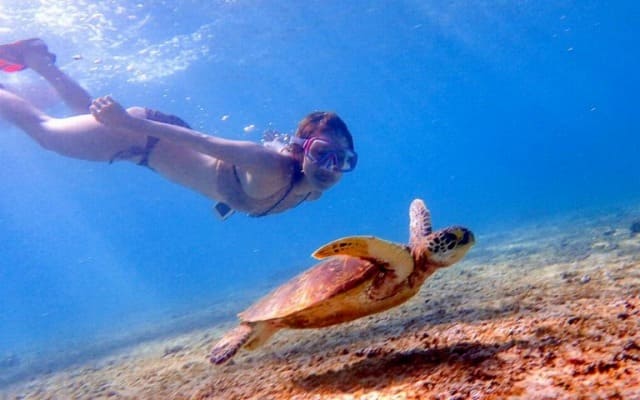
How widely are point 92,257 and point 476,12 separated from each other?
13862cm

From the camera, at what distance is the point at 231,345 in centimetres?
372

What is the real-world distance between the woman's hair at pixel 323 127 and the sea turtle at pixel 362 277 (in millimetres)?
1970

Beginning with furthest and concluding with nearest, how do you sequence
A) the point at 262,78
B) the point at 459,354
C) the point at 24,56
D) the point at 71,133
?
the point at 262,78 → the point at 24,56 → the point at 71,133 → the point at 459,354

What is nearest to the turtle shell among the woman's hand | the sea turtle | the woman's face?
the sea turtle

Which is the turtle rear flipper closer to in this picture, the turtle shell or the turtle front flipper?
the turtle shell

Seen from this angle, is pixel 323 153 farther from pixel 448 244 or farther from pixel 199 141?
pixel 448 244

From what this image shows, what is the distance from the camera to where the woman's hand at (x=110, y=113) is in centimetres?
521

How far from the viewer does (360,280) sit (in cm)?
286

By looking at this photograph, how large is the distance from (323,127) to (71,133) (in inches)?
154

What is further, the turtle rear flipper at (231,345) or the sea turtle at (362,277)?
the turtle rear flipper at (231,345)

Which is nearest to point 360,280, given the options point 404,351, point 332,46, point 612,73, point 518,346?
point 404,351

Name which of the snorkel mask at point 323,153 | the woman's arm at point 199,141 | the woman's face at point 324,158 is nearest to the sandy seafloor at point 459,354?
the woman's face at point 324,158

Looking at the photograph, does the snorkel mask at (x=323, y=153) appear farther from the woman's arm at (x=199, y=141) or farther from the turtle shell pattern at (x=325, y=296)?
the turtle shell pattern at (x=325, y=296)

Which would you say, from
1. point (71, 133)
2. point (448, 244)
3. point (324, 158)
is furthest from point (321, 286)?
point (71, 133)
